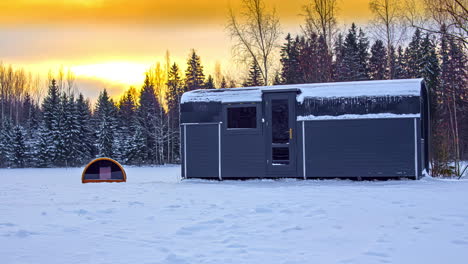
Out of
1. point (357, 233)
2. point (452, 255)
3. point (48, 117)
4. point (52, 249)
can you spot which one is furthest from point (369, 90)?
point (48, 117)

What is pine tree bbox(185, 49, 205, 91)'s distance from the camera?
4219 cm

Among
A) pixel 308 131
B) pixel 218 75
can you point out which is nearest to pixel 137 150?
pixel 218 75

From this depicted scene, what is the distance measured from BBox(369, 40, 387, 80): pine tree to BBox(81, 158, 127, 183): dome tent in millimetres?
22931

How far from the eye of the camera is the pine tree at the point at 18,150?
38.3m

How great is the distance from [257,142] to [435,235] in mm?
7621

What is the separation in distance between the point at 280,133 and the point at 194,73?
31.7 metres

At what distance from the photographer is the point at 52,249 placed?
4453 mm

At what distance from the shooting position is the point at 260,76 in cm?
4034

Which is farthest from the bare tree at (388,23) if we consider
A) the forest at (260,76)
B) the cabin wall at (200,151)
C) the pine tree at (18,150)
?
the pine tree at (18,150)

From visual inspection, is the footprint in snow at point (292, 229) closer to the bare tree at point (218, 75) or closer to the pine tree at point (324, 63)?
the pine tree at point (324, 63)

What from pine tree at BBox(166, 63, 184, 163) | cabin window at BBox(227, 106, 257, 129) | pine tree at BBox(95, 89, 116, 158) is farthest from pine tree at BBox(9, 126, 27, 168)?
cabin window at BBox(227, 106, 257, 129)

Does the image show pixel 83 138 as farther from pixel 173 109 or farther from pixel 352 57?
pixel 352 57

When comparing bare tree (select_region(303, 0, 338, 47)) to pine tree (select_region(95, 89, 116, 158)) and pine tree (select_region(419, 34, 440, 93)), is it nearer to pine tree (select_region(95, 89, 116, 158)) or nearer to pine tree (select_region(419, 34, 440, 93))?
pine tree (select_region(419, 34, 440, 93))

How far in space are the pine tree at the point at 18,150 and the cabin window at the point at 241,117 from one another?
1213 inches
